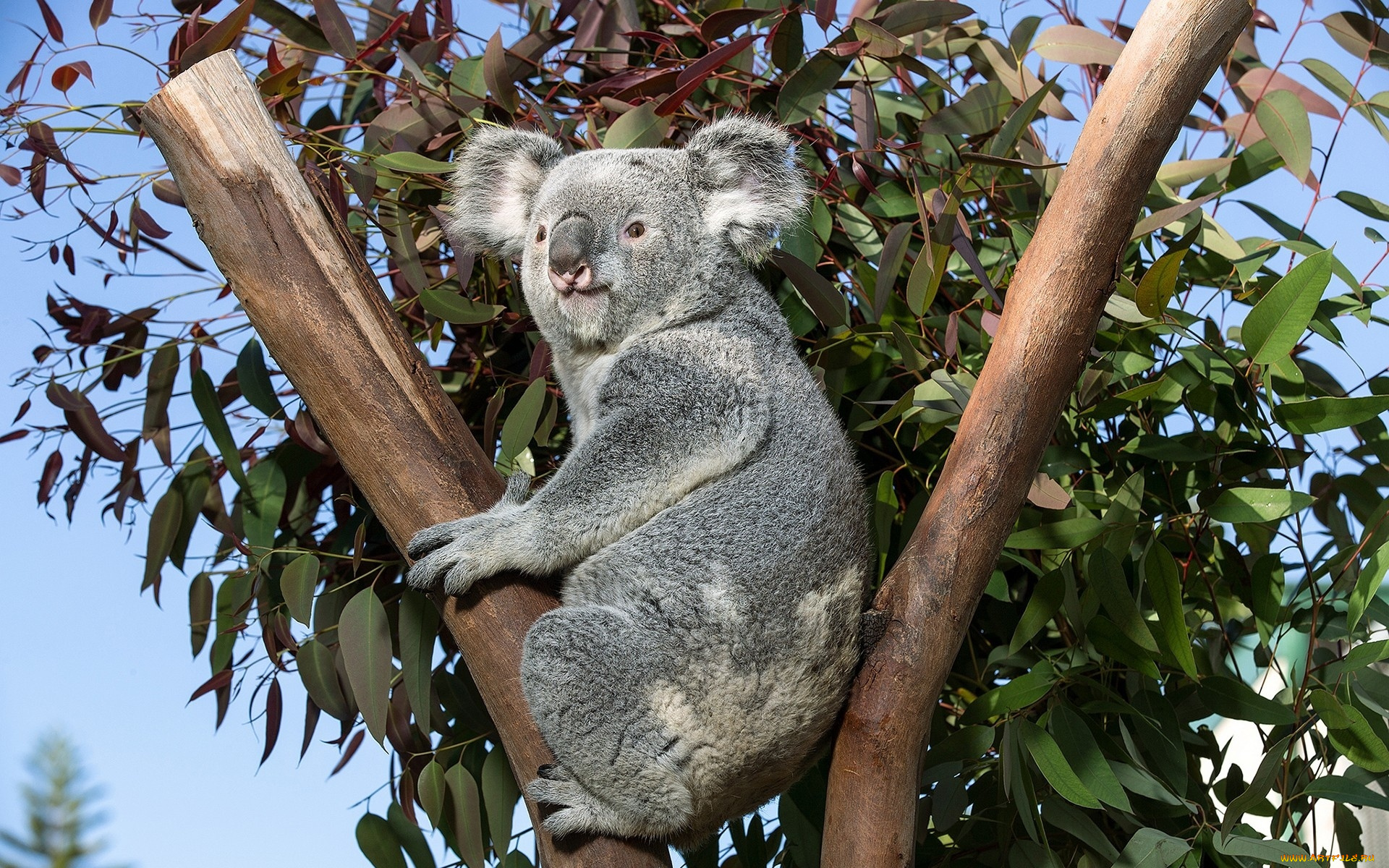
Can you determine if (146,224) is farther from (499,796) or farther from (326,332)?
(499,796)

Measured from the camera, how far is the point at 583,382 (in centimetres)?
191

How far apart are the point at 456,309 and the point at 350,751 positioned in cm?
105

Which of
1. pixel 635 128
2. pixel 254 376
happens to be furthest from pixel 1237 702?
pixel 254 376

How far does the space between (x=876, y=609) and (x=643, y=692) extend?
15.9 inches

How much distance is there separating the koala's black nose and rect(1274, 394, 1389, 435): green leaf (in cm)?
121

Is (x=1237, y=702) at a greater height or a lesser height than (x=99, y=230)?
lesser

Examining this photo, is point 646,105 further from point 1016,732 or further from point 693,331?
point 1016,732

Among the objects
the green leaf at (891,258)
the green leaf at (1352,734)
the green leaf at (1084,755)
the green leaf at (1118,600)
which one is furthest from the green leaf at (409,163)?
the green leaf at (1352,734)

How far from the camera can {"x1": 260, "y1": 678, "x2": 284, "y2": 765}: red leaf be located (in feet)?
6.68

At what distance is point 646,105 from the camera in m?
1.93

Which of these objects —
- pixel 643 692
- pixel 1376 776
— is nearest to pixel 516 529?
pixel 643 692

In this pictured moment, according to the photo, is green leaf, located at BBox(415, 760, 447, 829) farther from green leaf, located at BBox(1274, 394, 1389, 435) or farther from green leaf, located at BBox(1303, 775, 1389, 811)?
green leaf, located at BBox(1274, 394, 1389, 435)

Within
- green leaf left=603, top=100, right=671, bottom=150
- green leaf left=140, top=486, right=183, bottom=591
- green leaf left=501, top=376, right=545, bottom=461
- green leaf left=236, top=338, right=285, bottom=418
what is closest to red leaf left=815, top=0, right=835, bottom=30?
green leaf left=603, top=100, right=671, bottom=150

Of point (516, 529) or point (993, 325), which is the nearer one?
point (516, 529)
